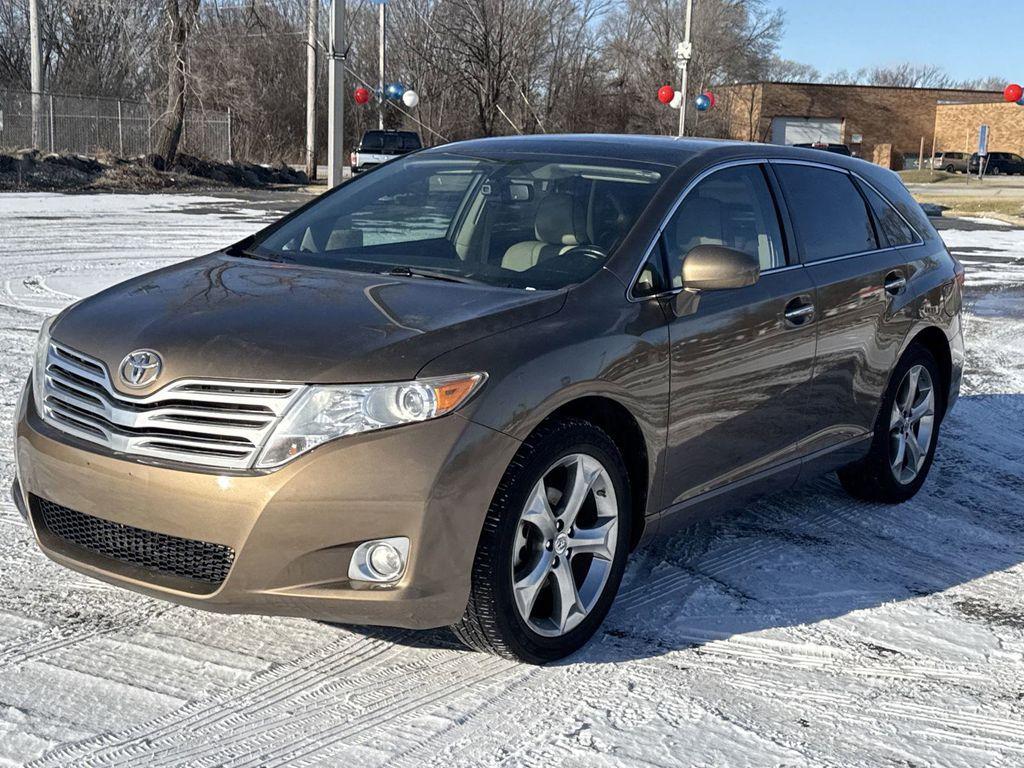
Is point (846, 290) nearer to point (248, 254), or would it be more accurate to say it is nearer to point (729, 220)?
point (729, 220)

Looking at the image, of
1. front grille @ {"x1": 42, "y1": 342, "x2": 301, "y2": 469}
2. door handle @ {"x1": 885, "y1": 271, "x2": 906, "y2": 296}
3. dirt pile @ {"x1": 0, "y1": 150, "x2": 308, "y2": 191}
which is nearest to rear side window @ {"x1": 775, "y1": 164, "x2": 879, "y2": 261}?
door handle @ {"x1": 885, "y1": 271, "x2": 906, "y2": 296}

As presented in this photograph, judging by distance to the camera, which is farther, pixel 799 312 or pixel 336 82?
pixel 336 82

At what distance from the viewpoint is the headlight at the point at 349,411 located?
11.0 feet

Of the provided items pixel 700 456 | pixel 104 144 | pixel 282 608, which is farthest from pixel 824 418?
pixel 104 144

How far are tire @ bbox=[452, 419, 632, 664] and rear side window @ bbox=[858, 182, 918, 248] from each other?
2482mm

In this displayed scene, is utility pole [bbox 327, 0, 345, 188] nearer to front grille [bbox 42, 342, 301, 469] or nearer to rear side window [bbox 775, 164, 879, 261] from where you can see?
rear side window [bbox 775, 164, 879, 261]

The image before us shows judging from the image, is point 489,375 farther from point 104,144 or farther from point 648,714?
point 104,144

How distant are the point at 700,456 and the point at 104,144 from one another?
36.2 metres

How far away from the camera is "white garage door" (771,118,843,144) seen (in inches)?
2788

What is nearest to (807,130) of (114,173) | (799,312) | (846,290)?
(114,173)

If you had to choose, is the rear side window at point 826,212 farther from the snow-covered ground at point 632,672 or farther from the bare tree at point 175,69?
the bare tree at point 175,69

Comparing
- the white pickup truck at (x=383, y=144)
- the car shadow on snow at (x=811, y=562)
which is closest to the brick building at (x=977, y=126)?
the white pickup truck at (x=383, y=144)

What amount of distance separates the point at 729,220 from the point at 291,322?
198 centimetres

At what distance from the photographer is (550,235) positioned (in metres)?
4.54
